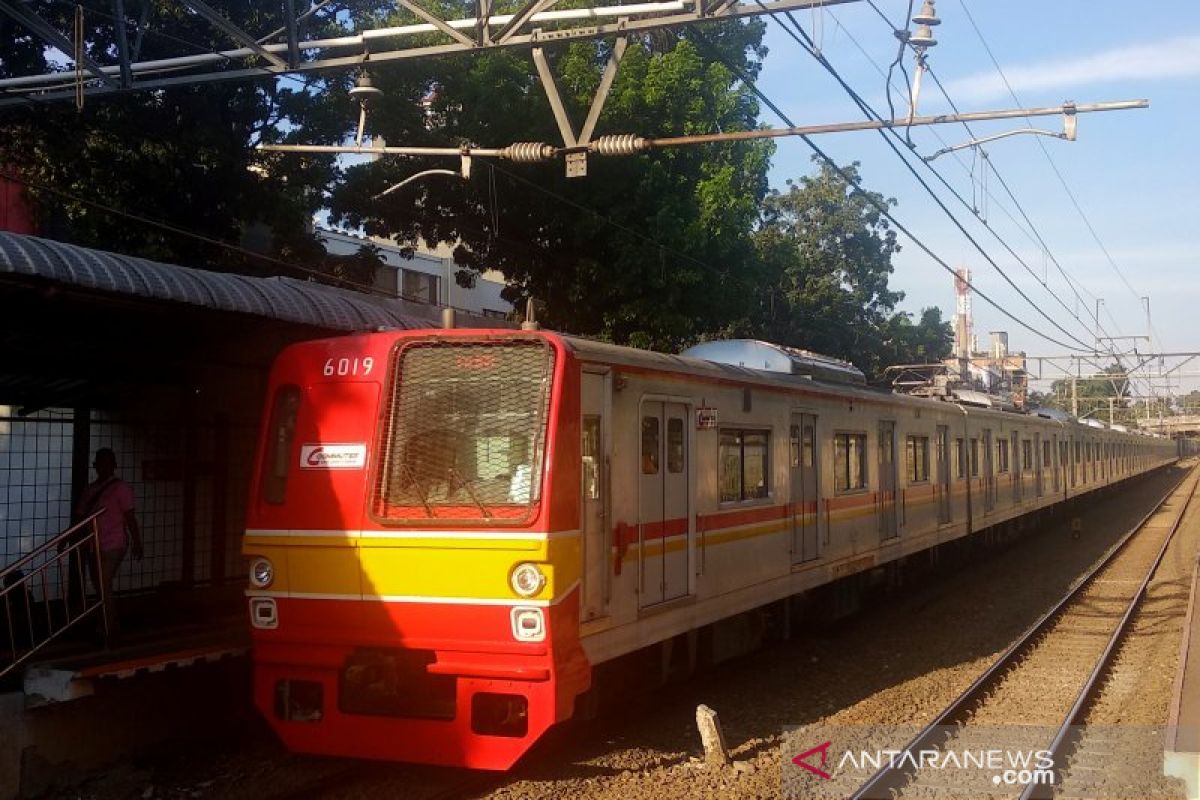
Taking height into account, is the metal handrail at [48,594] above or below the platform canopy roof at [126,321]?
below

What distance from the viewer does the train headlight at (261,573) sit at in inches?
276

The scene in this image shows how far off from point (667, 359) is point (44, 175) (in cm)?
1273

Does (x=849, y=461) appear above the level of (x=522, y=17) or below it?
below

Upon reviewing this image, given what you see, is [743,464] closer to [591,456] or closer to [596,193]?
[591,456]

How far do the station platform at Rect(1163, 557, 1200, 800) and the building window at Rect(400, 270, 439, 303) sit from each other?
26.0 meters

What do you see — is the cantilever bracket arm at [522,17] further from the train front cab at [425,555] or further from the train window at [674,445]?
the train window at [674,445]

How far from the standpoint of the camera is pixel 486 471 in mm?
6637

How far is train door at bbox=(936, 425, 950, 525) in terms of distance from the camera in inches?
622

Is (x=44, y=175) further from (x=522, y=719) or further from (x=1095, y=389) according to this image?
(x=1095, y=389)

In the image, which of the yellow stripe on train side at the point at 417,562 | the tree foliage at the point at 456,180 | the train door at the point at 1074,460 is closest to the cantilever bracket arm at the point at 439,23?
the yellow stripe on train side at the point at 417,562

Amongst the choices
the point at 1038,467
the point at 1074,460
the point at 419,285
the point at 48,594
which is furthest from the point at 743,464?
the point at 419,285

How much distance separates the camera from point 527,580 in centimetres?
630

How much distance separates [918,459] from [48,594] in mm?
10542

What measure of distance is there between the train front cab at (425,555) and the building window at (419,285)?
2715 cm
